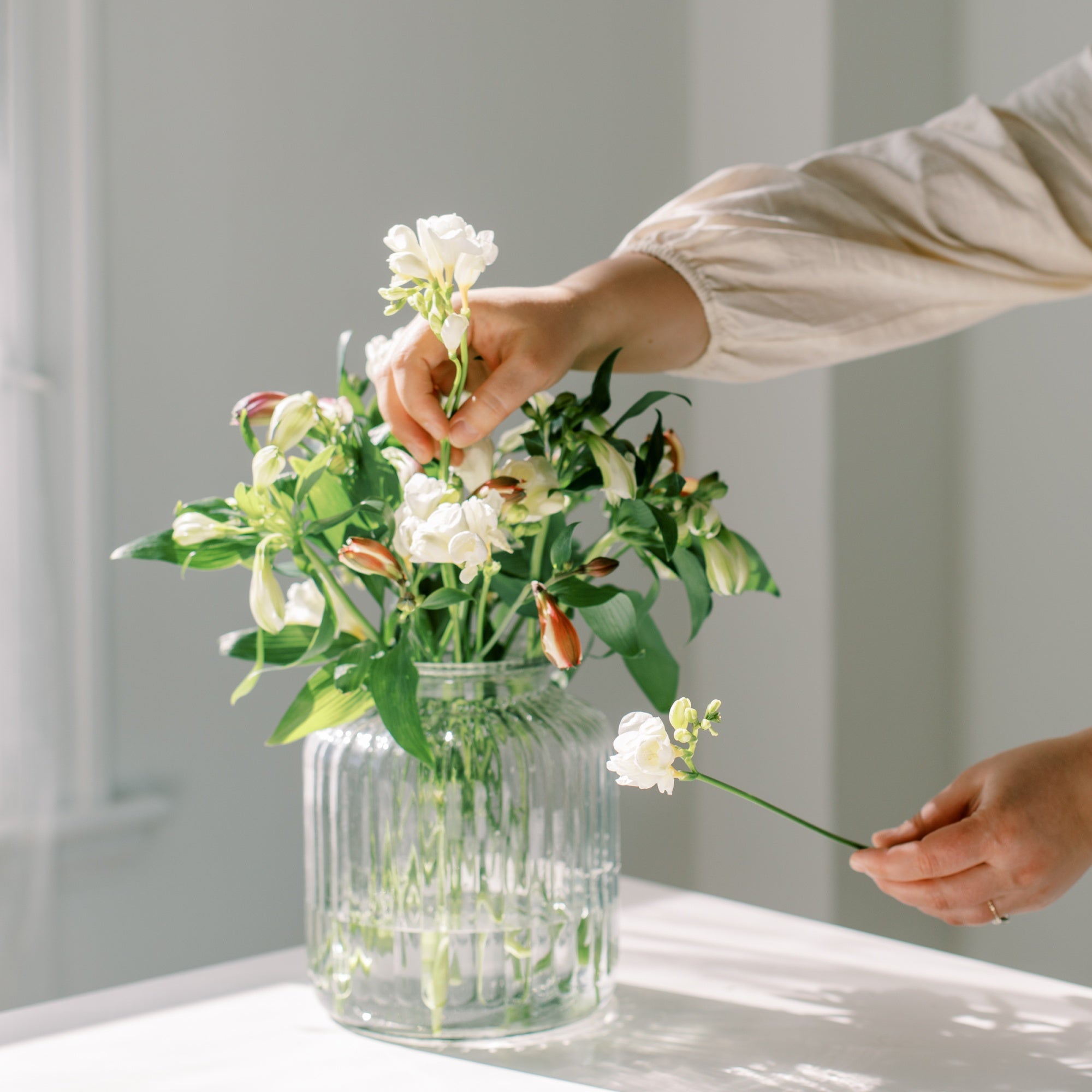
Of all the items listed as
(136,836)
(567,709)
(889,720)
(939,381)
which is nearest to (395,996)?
(567,709)

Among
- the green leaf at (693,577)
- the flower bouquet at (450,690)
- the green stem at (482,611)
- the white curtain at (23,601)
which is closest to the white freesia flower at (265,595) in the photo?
the flower bouquet at (450,690)

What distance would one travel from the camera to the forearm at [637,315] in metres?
0.73

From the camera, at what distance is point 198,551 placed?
2.11 ft

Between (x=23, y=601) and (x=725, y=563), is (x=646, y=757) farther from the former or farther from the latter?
(x=23, y=601)

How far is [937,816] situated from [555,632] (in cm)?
24

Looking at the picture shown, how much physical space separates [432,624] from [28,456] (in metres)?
0.73

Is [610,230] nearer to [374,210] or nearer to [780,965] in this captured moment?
[374,210]

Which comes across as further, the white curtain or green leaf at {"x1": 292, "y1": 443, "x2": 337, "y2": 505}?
the white curtain

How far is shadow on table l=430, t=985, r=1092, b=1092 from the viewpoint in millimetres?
633

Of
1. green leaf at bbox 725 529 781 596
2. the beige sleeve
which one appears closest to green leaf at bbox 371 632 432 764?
green leaf at bbox 725 529 781 596

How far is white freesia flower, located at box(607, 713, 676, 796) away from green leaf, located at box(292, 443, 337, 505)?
209mm

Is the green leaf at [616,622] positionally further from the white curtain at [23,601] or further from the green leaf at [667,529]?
the white curtain at [23,601]

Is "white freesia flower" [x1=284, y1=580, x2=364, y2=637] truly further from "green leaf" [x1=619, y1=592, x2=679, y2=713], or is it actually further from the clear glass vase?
"green leaf" [x1=619, y1=592, x2=679, y2=713]

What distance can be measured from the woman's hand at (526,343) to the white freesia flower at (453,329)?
0.06m
